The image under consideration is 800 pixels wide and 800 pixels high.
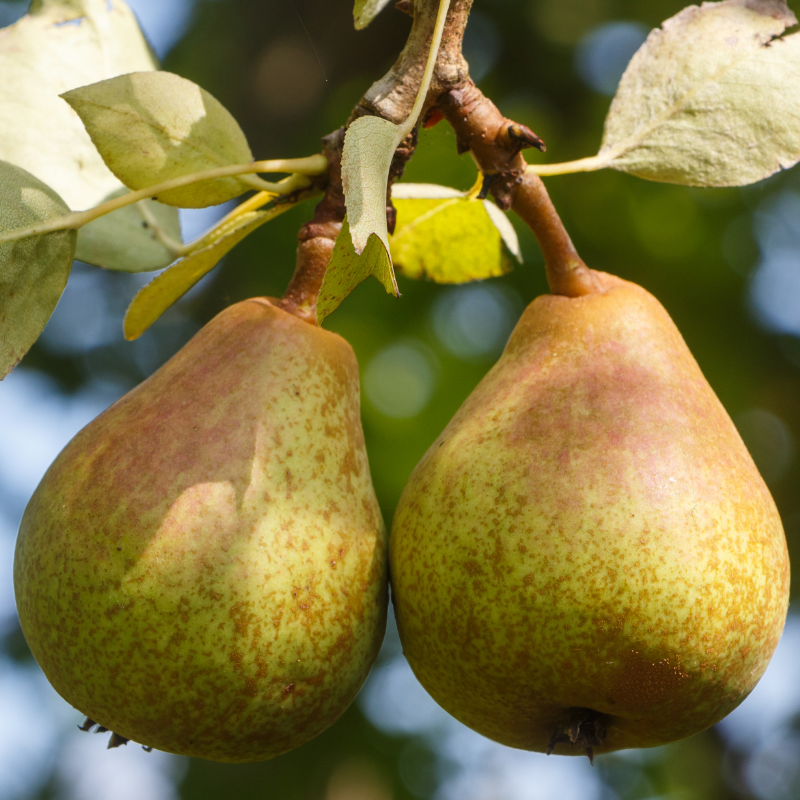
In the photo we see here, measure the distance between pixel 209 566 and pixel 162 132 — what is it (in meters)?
0.47

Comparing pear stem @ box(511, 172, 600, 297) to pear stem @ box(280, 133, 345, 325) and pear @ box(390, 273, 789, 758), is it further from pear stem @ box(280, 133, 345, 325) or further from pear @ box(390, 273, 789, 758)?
pear stem @ box(280, 133, 345, 325)

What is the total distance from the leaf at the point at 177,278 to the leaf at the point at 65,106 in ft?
0.52

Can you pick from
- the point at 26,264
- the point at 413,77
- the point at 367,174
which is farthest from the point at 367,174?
the point at 26,264

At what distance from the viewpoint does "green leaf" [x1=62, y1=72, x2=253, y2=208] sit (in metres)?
0.86

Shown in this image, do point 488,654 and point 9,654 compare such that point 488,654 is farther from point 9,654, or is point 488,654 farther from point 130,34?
point 9,654

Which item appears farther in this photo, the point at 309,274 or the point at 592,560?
the point at 309,274

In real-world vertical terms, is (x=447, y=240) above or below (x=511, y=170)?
below

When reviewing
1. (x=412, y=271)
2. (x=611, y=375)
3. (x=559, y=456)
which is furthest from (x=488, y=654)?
(x=412, y=271)

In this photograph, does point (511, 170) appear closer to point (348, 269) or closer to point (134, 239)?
point (348, 269)

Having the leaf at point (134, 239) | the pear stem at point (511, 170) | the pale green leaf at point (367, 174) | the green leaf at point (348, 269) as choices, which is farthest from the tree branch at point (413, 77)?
the leaf at point (134, 239)

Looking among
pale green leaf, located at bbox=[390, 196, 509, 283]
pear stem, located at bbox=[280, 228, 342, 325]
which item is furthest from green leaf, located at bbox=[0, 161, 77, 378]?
pale green leaf, located at bbox=[390, 196, 509, 283]

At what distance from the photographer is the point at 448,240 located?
4.46 ft

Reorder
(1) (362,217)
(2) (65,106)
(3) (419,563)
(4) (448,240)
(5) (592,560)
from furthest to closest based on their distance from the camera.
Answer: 1. (4) (448,240)
2. (2) (65,106)
3. (3) (419,563)
4. (5) (592,560)
5. (1) (362,217)

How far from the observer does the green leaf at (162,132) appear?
2.81 feet
